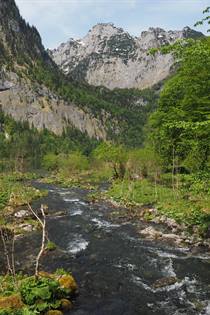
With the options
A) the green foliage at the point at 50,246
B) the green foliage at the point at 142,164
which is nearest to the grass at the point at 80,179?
the green foliage at the point at 142,164

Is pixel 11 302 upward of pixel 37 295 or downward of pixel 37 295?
downward

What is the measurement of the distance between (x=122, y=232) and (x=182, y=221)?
5.59 meters

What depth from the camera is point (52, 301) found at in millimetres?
20312

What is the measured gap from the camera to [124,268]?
27.3 m

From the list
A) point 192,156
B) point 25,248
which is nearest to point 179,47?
point 25,248

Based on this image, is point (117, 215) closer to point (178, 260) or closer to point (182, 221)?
point (182, 221)

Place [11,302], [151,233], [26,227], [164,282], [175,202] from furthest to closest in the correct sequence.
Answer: [175,202], [26,227], [151,233], [164,282], [11,302]

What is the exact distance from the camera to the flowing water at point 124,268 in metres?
20.9

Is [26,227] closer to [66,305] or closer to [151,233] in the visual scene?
[151,233]

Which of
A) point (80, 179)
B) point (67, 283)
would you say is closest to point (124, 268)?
point (67, 283)

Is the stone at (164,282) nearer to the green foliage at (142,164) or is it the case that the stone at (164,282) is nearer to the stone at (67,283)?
the stone at (67,283)

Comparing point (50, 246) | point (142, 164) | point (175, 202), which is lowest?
point (50, 246)

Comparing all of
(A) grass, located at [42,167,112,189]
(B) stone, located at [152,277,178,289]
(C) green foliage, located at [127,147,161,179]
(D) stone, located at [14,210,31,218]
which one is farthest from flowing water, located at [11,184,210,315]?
(A) grass, located at [42,167,112,189]

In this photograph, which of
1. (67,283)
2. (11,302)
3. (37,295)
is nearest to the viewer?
(11,302)
